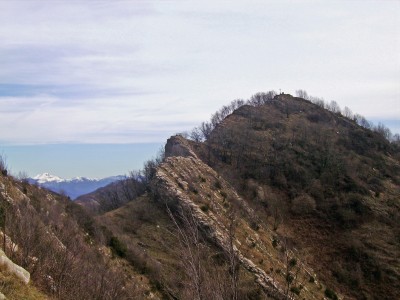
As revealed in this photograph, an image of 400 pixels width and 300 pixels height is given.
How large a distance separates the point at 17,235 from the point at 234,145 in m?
59.6

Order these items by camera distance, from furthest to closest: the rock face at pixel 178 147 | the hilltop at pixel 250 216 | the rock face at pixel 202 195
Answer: the rock face at pixel 178 147
the rock face at pixel 202 195
the hilltop at pixel 250 216

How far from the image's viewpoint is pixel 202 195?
48.2 meters

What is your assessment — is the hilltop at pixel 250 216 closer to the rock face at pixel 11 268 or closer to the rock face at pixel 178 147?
the rock face at pixel 178 147

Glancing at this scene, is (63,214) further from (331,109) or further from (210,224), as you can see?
(331,109)

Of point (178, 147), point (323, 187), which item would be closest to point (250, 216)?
point (178, 147)

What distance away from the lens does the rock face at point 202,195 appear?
41.5m

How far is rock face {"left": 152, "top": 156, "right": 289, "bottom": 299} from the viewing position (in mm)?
41531

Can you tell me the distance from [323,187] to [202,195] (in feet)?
103

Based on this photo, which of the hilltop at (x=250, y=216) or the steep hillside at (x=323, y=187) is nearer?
the hilltop at (x=250, y=216)

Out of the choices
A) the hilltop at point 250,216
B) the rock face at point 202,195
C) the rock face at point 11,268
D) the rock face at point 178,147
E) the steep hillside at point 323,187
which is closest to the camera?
the rock face at point 11,268

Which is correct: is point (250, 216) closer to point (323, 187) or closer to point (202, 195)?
point (202, 195)

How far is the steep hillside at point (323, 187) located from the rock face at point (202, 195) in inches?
250

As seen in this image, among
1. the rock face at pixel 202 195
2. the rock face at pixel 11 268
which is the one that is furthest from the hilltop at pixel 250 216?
the rock face at pixel 11 268

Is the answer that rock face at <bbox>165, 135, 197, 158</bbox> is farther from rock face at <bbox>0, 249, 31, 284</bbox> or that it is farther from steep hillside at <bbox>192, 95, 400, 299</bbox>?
rock face at <bbox>0, 249, 31, 284</bbox>
